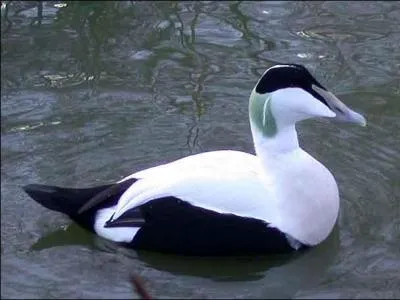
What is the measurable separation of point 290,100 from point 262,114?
0.16 metres

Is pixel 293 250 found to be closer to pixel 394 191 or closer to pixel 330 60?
pixel 394 191

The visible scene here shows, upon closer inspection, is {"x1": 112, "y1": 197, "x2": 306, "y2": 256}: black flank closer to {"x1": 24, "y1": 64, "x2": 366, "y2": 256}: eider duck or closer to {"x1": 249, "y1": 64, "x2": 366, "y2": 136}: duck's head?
{"x1": 24, "y1": 64, "x2": 366, "y2": 256}: eider duck

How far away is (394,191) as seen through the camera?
21.6 ft

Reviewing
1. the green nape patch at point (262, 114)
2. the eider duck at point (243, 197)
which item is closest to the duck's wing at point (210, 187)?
the eider duck at point (243, 197)

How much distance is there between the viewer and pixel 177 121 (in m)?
7.31

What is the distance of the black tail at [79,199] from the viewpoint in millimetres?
6145

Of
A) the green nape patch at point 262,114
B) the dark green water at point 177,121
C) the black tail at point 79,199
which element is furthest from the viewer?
the black tail at point 79,199

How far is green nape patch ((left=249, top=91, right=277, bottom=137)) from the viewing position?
236 inches

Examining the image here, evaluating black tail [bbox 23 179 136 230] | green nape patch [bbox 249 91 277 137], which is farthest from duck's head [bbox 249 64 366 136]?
black tail [bbox 23 179 136 230]

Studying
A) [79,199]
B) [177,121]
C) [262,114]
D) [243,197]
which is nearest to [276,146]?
[262,114]

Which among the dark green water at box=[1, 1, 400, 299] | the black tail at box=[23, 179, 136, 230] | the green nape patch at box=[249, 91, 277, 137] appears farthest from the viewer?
the black tail at box=[23, 179, 136, 230]

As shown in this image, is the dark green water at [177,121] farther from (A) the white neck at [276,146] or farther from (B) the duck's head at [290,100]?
(B) the duck's head at [290,100]

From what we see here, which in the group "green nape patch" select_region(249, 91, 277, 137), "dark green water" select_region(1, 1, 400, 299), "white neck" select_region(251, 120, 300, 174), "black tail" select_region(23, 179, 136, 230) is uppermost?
"green nape patch" select_region(249, 91, 277, 137)

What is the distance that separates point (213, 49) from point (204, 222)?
2.77 m
